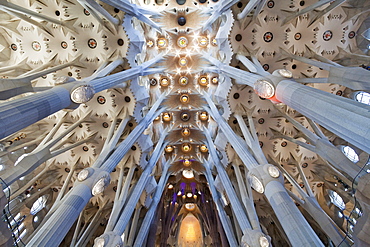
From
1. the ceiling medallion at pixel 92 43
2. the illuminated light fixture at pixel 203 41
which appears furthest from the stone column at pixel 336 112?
the illuminated light fixture at pixel 203 41

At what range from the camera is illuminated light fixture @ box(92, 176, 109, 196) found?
9780 mm

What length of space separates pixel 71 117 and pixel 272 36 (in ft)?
49.0

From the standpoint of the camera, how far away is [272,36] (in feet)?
45.1

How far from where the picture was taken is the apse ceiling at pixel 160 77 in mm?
13031

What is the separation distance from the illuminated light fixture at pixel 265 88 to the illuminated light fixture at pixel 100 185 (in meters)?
8.06

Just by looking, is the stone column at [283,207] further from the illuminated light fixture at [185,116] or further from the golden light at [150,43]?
the golden light at [150,43]

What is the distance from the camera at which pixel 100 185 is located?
10062 millimetres

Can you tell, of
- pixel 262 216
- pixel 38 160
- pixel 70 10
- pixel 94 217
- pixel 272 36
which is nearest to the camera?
pixel 38 160

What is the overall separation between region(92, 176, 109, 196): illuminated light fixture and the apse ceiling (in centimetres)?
146

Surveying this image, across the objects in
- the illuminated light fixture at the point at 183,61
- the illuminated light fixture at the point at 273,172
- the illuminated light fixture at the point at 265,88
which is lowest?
the illuminated light fixture at the point at 273,172

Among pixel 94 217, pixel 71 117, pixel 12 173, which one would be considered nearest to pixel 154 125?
pixel 71 117

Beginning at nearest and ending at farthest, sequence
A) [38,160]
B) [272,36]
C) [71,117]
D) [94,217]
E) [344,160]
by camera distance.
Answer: [344,160]
[38,160]
[272,36]
[71,117]
[94,217]

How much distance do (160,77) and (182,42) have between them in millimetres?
3894

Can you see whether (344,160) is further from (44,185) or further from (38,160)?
(44,185)
